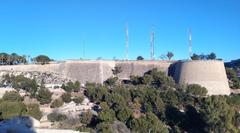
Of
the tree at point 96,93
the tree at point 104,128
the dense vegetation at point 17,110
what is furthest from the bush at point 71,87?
the tree at point 104,128

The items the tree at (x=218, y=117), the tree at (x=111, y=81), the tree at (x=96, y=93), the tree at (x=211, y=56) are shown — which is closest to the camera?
the tree at (x=218, y=117)

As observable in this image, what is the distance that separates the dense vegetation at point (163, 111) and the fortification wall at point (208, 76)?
2.07 metres

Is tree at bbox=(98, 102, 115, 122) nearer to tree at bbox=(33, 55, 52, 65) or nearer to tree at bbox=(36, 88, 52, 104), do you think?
tree at bbox=(36, 88, 52, 104)

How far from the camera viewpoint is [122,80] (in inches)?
2010

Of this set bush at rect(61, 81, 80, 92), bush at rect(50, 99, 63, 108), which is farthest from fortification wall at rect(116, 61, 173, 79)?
bush at rect(50, 99, 63, 108)

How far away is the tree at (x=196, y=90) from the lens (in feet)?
133

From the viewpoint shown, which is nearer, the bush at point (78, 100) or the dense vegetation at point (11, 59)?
the bush at point (78, 100)

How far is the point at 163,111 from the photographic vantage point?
34.5 meters

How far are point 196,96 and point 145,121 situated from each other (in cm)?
1259

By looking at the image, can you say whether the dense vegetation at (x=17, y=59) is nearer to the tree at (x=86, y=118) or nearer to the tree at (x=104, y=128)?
the tree at (x=86, y=118)

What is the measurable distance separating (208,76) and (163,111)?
11540 millimetres

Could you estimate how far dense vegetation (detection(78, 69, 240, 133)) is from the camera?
30094 mm

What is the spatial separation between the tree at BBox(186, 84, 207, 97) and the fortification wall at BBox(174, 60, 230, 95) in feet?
6.78

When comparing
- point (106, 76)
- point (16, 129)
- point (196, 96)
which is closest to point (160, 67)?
point (106, 76)
